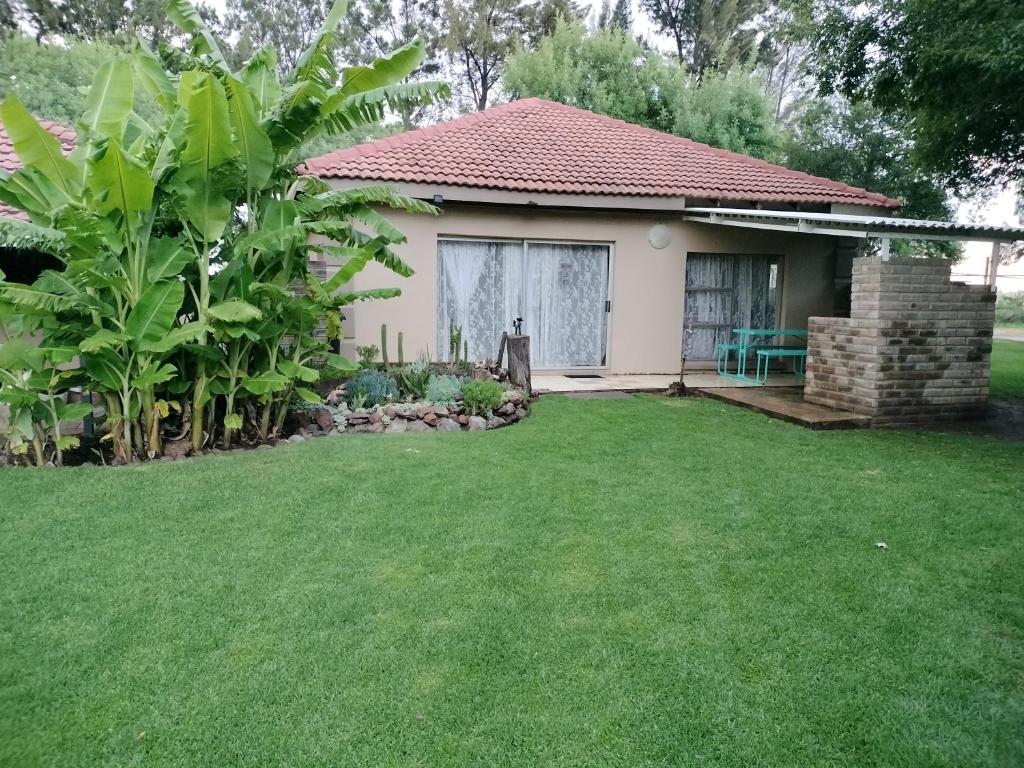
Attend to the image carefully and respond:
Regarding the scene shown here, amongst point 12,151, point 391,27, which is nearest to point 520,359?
point 12,151

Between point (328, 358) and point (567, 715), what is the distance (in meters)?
5.06

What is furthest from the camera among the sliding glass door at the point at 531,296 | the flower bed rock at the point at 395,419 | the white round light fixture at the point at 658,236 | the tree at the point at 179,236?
the white round light fixture at the point at 658,236

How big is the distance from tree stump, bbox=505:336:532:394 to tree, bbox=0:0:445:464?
2832 millimetres

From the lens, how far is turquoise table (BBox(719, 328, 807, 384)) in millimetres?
10664

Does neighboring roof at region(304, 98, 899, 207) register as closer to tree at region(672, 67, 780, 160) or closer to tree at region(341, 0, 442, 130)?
tree at region(672, 67, 780, 160)

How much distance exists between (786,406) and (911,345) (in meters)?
1.54

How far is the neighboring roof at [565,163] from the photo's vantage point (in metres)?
10.1

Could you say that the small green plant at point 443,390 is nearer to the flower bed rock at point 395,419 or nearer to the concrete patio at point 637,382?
the flower bed rock at point 395,419

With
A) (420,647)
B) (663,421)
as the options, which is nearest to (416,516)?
(420,647)

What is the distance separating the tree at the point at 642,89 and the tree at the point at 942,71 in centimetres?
992

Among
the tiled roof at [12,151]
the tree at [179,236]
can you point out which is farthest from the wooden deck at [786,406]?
the tiled roof at [12,151]

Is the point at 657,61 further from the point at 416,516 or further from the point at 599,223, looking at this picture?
the point at 416,516

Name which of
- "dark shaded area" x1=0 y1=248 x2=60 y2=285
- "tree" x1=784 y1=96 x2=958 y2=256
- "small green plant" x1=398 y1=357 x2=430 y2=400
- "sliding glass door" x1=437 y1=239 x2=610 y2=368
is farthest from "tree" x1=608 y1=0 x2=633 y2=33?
"dark shaded area" x1=0 y1=248 x2=60 y2=285

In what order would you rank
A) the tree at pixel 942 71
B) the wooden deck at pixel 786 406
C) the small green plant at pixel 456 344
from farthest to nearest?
the small green plant at pixel 456 344 → the wooden deck at pixel 786 406 → the tree at pixel 942 71
